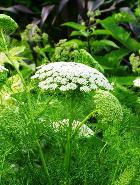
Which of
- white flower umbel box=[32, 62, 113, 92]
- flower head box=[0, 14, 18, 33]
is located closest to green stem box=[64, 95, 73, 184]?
white flower umbel box=[32, 62, 113, 92]

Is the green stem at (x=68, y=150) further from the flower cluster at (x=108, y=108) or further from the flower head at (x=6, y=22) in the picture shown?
the flower head at (x=6, y=22)

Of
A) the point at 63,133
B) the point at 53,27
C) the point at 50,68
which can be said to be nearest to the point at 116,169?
the point at 63,133

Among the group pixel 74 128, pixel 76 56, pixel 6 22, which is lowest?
pixel 74 128

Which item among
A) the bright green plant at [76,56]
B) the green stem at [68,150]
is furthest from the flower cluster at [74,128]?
the bright green plant at [76,56]

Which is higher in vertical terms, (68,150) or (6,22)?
(6,22)

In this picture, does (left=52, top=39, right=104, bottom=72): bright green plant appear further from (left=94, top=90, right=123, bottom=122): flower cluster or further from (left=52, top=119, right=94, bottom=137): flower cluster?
(left=94, top=90, right=123, bottom=122): flower cluster

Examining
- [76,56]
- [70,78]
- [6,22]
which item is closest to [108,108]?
[70,78]

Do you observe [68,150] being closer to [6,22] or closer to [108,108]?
[108,108]

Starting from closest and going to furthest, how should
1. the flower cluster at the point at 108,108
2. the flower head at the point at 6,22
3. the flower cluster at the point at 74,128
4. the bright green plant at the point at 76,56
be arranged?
the flower cluster at the point at 108,108 < the flower head at the point at 6,22 < the flower cluster at the point at 74,128 < the bright green plant at the point at 76,56

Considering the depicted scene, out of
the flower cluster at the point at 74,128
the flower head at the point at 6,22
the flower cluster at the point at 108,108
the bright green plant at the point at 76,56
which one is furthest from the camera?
the bright green plant at the point at 76,56

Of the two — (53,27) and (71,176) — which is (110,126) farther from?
(53,27)
